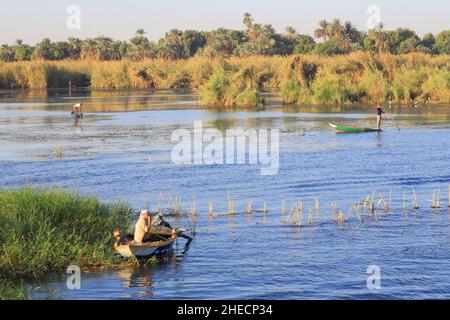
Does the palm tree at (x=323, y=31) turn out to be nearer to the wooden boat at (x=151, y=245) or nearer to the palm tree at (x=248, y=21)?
the palm tree at (x=248, y=21)

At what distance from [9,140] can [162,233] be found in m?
25.9

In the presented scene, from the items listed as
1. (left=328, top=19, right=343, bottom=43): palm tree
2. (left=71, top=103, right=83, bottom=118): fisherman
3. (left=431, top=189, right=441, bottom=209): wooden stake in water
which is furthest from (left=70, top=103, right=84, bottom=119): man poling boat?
(left=328, top=19, right=343, bottom=43): palm tree

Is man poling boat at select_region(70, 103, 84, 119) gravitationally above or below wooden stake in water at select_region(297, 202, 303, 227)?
above

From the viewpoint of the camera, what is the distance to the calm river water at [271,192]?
58.2 ft

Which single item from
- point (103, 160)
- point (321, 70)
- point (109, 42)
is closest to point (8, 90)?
point (321, 70)

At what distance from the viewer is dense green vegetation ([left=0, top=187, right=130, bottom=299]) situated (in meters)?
17.6

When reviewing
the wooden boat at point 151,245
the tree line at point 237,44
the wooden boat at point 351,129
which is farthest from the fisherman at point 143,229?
the tree line at point 237,44

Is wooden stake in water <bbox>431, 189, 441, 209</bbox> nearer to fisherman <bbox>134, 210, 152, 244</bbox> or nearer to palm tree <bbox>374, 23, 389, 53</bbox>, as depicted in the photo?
fisherman <bbox>134, 210, 152, 244</bbox>

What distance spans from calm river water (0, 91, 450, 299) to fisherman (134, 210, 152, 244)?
693mm

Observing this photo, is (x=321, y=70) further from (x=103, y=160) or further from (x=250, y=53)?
(x=250, y=53)
